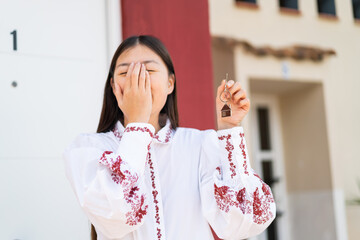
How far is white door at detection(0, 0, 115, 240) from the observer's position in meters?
2.28

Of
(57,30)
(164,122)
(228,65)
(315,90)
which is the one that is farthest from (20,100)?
(315,90)

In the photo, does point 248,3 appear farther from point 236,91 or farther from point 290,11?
point 236,91

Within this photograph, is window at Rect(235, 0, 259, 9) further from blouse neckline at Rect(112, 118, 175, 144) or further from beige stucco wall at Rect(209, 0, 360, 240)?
blouse neckline at Rect(112, 118, 175, 144)

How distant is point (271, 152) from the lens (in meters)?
6.94

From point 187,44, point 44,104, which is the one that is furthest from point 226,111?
point 187,44

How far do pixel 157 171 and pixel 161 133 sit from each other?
0.15 m

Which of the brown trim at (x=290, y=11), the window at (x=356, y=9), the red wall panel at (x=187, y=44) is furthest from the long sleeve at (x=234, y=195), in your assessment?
the window at (x=356, y=9)

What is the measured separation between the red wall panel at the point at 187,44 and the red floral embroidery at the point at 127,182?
5.04 feet

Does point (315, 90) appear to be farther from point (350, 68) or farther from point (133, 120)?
point (133, 120)

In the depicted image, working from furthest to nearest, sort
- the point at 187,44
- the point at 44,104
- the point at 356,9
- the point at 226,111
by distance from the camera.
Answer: the point at 356,9 → the point at 187,44 → the point at 44,104 → the point at 226,111

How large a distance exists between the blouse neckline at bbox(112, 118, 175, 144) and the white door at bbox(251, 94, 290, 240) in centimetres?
519

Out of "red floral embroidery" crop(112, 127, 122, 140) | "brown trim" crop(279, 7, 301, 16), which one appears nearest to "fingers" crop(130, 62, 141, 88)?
"red floral embroidery" crop(112, 127, 122, 140)

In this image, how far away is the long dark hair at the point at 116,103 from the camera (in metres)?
1.64

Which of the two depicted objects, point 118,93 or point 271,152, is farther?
point 271,152
